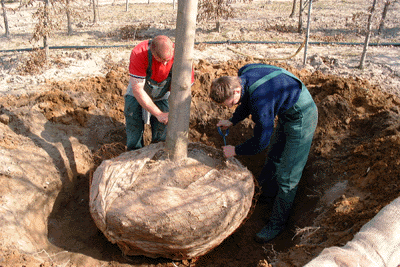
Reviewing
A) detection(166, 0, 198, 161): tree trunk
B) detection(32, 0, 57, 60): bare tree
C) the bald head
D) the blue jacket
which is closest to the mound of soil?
the blue jacket

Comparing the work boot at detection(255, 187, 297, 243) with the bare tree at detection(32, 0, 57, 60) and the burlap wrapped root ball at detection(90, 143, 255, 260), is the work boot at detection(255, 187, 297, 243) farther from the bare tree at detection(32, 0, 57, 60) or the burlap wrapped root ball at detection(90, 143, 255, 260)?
the bare tree at detection(32, 0, 57, 60)

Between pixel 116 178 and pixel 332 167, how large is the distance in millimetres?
2215

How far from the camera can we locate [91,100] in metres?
4.26

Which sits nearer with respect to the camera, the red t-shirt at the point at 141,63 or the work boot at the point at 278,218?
the red t-shirt at the point at 141,63

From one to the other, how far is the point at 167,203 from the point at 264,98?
1.11 metres

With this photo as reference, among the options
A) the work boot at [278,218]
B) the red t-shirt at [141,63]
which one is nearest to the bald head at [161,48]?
the red t-shirt at [141,63]

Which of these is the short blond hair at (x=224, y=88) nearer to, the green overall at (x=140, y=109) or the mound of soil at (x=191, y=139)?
the green overall at (x=140, y=109)

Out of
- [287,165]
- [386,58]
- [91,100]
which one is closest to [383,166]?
[287,165]

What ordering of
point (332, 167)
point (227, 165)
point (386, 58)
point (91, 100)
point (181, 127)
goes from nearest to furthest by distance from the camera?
point (181, 127)
point (227, 165)
point (332, 167)
point (91, 100)
point (386, 58)

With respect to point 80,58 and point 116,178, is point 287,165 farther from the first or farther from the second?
point 80,58

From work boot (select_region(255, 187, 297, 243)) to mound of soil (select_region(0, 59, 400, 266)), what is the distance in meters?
0.10

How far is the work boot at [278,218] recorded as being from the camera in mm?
3062

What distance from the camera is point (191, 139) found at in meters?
4.15

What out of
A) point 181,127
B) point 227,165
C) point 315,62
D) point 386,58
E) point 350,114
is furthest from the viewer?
point 386,58
